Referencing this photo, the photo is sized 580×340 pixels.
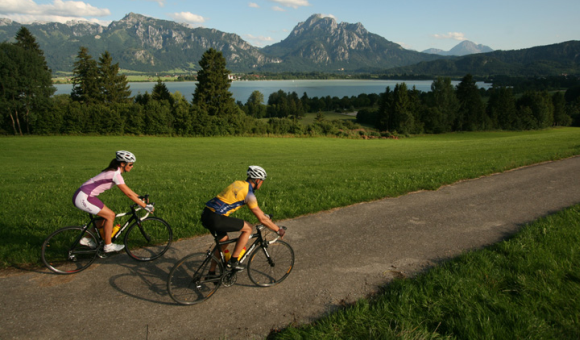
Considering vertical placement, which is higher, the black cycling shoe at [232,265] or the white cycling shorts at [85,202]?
the white cycling shorts at [85,202]

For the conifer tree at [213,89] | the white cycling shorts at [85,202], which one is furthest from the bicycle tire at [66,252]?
the conifer tree at [213,89]

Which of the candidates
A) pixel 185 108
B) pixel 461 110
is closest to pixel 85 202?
pixel 185 108

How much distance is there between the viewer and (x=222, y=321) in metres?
5.14

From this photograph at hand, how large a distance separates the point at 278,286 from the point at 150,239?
364 centimetres

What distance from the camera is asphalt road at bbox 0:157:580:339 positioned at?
502cm

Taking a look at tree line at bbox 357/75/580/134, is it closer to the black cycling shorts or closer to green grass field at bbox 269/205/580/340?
green grass field at bbox 269/205/580/340

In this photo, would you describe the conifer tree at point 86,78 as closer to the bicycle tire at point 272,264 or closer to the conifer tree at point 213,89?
the conifer tree at point 213,89

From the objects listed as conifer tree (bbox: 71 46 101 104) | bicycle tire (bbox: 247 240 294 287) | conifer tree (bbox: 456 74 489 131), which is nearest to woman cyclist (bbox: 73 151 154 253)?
bicycle tire (bbox: 247 240 294 287)

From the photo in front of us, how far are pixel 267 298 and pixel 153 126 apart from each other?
55.4 meters

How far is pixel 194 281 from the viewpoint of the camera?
5.79 meters

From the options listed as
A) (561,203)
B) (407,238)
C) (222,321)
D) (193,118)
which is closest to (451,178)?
(561,203)

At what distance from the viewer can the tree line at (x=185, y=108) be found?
171 feet

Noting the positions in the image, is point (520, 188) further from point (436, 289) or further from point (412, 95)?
point (412, 95)

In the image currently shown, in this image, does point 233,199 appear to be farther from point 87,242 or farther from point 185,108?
point 185,108
